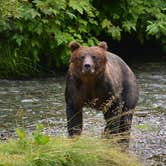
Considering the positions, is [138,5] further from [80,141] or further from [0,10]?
[80,141]

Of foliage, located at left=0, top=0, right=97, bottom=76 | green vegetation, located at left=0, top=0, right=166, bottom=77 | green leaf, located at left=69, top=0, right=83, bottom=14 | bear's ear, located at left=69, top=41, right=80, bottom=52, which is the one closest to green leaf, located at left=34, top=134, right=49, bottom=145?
bear's ear, located at left=69, top=41, right=80, bottom=52

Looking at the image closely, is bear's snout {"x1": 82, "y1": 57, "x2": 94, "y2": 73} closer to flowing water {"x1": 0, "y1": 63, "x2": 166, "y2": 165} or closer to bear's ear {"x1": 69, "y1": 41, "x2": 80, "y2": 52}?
bear's ear {"x1": 69, "y1": 41, "x2": 80, "y2": 52}

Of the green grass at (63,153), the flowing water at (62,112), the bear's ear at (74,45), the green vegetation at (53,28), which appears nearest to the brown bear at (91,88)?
the bear's ear at (74,45)

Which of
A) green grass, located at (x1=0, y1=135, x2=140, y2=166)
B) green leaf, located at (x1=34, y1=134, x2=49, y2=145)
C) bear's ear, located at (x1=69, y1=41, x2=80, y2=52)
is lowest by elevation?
green grass, located at (x1=0, y1=135, x2=140, y2=166)

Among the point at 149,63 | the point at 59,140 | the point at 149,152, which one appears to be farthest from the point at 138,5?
the point at 59,140

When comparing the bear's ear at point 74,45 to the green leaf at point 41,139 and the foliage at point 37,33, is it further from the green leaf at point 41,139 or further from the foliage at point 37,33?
the foliage at point 37,33

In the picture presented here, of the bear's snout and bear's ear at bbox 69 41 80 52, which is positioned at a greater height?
bear's ear at bbox 69 41 80 52

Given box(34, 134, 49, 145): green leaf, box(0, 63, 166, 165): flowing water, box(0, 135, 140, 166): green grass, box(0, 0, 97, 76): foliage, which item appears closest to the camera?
box(0, 135, 140, 166): green grass

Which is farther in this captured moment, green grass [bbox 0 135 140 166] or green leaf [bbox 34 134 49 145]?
green leaf [bbox 34 134 49 145]

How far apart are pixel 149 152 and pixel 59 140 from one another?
1.53 m

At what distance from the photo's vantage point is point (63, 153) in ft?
17.9

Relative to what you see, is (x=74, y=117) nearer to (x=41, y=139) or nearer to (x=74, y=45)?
(x=74, y=45)

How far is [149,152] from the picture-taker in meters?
7.01

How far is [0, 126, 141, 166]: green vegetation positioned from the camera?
5.36 metres
